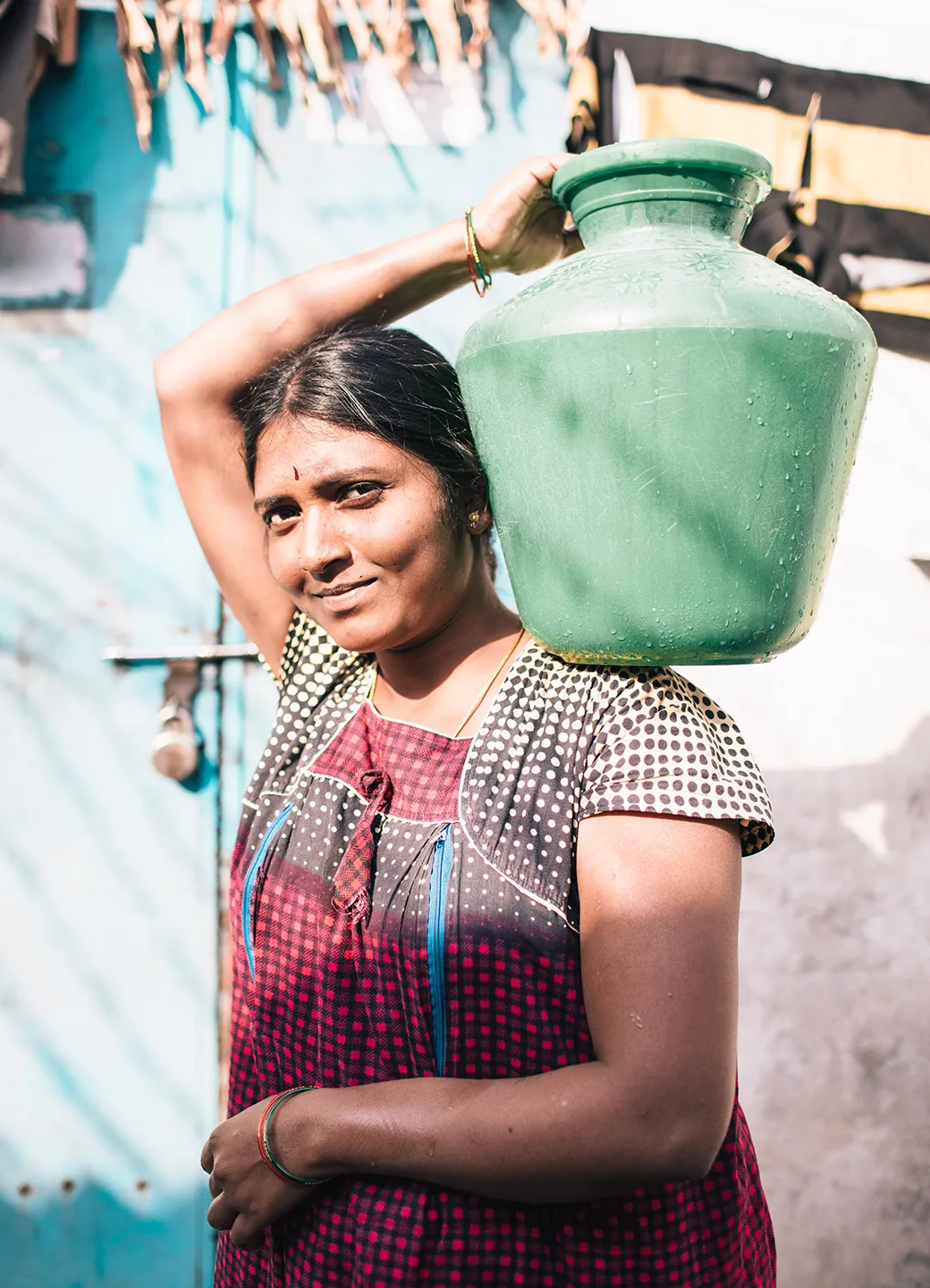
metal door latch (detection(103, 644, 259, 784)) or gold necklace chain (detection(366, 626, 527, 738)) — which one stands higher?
gold necklace chain (detection(366, 626, 527, 738))

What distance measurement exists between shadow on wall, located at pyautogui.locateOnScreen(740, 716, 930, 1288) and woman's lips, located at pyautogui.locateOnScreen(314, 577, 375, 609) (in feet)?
5.11

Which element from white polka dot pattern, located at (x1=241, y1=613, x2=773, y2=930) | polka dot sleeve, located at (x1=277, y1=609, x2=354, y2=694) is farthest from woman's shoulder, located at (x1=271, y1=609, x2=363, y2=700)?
white polka dot pattern, located at (x1=241, y1=613, x2=773, y2=930)

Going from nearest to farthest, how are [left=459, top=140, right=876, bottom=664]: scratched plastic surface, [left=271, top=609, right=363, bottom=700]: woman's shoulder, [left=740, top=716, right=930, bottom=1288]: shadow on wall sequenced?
[left=459, top=140, right=876, bottom=664]: scratched plastic surface < [left=271, top=609, right=363, bottom=700]: woman's shoulder < [left=740, top=716, right=930, bottom=1288]: shadow on wall

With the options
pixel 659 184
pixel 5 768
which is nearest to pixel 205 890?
pixel 5 768

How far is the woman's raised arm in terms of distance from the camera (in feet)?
4.71

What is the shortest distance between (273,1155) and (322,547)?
701 mm

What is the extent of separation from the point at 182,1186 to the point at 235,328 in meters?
1.93

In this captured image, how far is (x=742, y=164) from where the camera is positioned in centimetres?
109

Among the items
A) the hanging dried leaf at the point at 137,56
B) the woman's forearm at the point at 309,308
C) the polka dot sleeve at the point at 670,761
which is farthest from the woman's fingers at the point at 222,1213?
the hanging dried leaf at the point at 137,56

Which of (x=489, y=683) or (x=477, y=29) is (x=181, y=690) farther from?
(x=477, y=29)

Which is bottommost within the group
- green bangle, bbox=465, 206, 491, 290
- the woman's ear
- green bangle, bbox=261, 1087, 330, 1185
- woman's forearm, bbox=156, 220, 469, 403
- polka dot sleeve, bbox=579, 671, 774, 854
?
green bangle, bbox=261, 1087, 330, 1185

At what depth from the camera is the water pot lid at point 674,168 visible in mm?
1074

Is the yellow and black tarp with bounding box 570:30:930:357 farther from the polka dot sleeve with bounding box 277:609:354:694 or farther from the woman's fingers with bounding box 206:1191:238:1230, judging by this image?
the woman's fingers with bounding box 206:1191:238:1230

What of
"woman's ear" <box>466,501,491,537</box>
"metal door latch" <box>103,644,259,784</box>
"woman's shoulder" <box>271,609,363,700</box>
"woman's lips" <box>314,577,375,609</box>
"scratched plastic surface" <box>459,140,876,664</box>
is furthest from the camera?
"metal door latch" <box>103,644,259,784</box>
